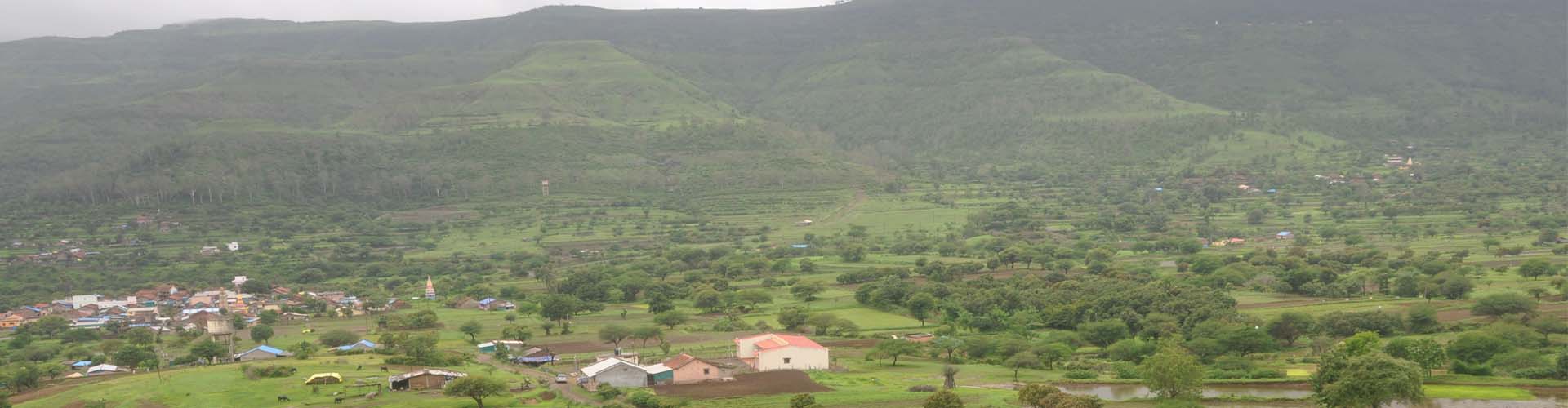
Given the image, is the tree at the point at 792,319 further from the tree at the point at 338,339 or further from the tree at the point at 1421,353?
the tree at the point at 1421,353

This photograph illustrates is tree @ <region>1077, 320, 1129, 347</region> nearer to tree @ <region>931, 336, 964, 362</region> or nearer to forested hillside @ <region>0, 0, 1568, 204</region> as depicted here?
tree @ <region>931, 336, 964, 362</region>

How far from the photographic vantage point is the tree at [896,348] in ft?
155

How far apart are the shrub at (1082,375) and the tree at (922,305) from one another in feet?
49.0

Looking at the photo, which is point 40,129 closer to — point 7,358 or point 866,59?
point 7,358

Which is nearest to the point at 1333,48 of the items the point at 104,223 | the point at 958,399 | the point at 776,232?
the point at 776,232

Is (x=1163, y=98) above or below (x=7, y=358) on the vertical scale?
above

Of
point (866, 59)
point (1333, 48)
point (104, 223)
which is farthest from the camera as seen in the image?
point (866, 59)

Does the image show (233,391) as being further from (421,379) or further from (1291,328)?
(1291,328)

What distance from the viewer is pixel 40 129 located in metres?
124

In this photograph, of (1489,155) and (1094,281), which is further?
(1489,155)

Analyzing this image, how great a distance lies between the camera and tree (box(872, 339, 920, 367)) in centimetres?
4719

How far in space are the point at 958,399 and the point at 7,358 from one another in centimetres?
3589

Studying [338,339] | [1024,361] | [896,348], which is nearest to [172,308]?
[338,339]

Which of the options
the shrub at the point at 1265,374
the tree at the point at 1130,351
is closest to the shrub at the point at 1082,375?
the tree at the point at 1130,351
